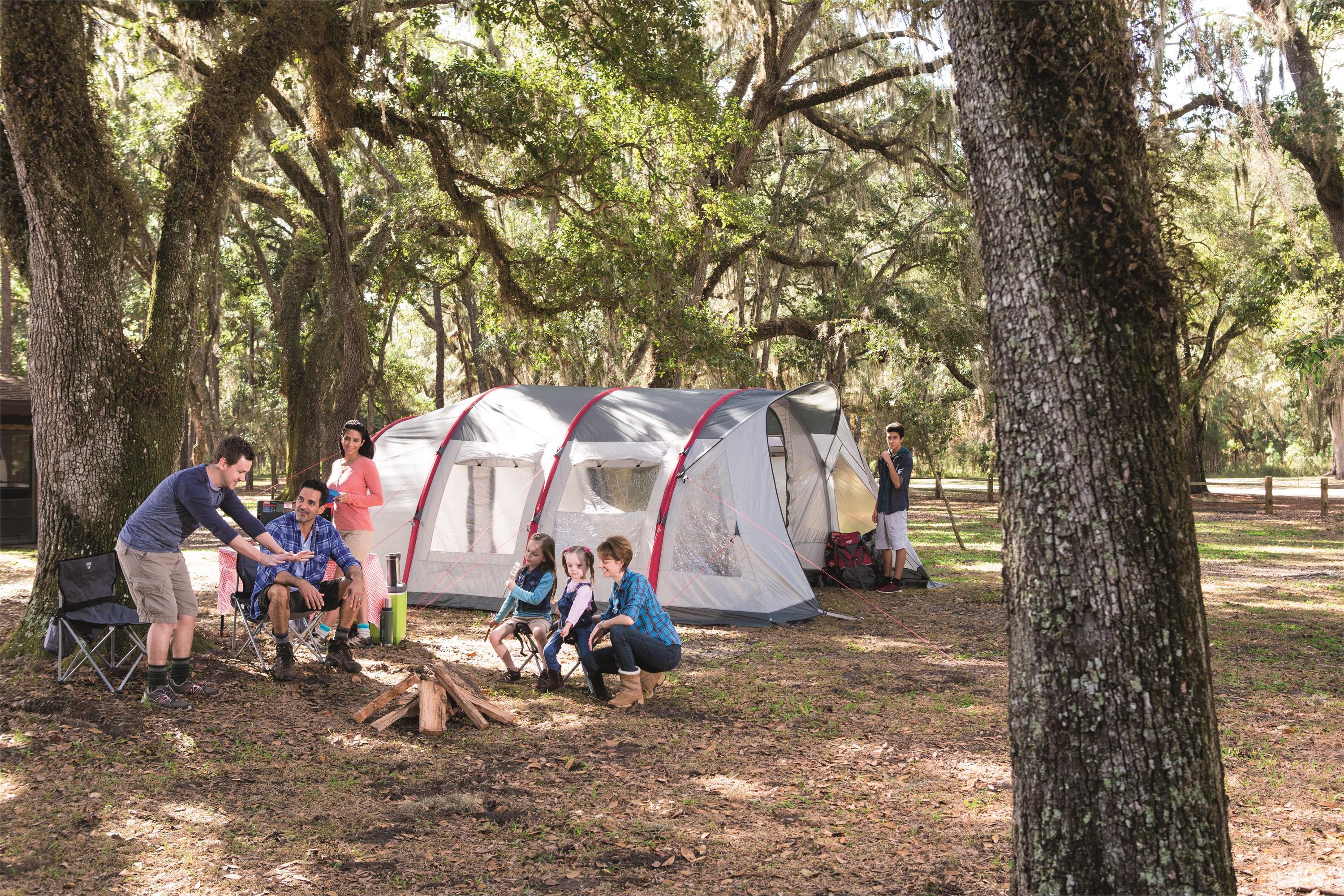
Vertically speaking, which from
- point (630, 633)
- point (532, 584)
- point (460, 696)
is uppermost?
point (532, 584)

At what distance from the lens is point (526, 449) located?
859 cm

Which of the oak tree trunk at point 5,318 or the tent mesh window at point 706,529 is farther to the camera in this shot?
the oak tree trunk at point 5,318

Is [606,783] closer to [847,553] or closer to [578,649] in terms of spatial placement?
[578,649]

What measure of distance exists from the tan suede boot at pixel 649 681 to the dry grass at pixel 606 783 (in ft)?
0.41

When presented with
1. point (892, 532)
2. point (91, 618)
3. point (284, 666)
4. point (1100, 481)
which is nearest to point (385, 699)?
point (284, 666)

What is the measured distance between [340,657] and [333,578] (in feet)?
1.67

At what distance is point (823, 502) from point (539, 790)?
235 inches

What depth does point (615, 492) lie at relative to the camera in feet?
27.2

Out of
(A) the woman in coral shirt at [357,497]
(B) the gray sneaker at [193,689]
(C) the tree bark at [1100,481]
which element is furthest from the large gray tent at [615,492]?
(C) the tree bark at [1100,481]

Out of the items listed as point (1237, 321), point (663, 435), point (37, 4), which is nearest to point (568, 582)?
point (663, 435)

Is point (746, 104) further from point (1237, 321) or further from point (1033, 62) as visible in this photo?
point (1033, 62)

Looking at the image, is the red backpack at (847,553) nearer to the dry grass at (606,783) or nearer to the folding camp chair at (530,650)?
the dry grass at (606,783)

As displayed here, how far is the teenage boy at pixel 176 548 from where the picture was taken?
5.04 metres

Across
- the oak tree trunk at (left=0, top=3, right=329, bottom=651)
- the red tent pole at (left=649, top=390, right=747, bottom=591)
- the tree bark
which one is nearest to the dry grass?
the oak tree trunk at (left=0, top=3, right=329, bottom=651)
